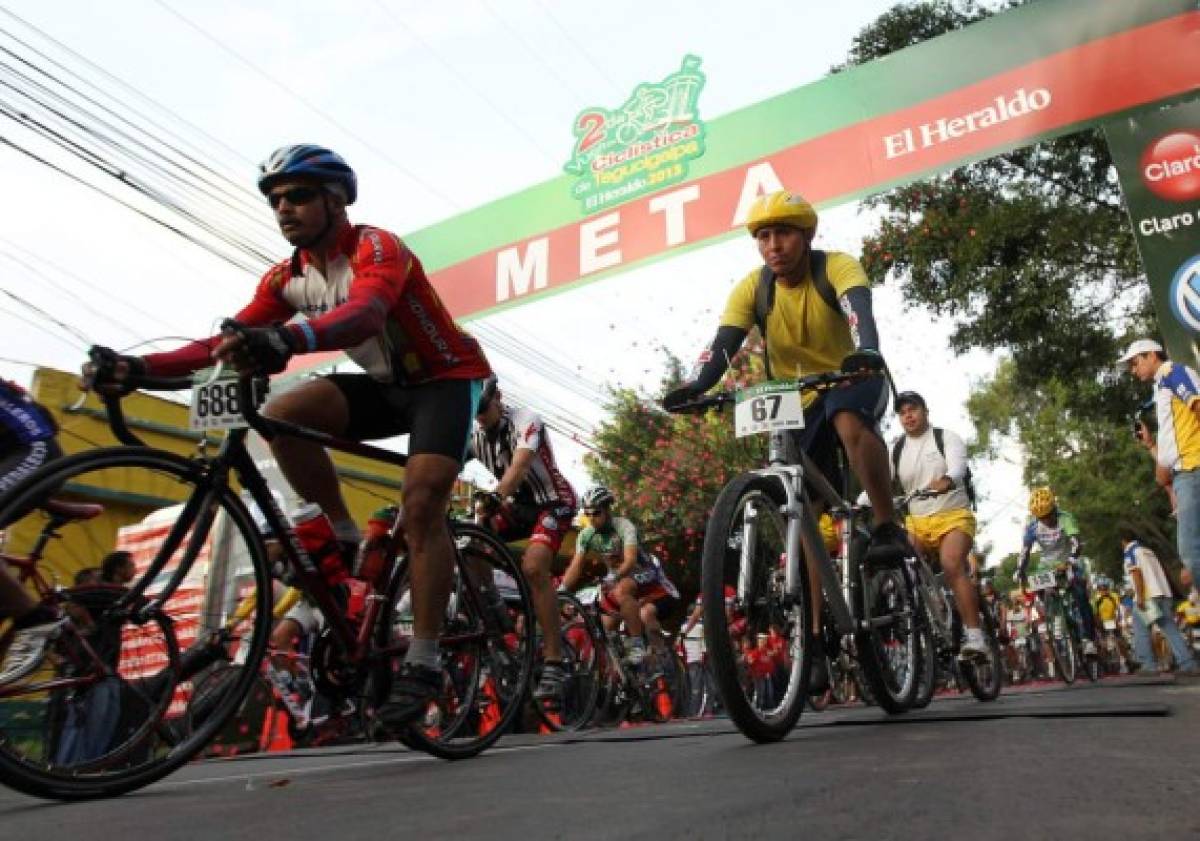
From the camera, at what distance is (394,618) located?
2941mm

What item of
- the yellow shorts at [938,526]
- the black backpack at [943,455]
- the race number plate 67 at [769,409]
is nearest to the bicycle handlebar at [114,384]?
the race number plate 67 at [769,409]

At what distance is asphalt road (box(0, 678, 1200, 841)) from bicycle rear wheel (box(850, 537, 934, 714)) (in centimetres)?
61

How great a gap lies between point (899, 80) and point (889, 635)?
7683 millimetres

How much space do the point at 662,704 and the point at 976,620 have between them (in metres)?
3.54

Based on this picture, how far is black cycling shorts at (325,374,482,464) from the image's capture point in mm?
2938

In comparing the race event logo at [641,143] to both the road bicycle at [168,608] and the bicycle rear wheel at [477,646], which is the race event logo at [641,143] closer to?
the bicycle rear wheel at [477,646]

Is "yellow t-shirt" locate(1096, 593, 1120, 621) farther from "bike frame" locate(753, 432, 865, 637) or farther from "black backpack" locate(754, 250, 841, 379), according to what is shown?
"bike frame" locate(753, 432, 865, 637)

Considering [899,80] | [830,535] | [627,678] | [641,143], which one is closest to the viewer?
[830,535]

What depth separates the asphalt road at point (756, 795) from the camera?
1312 millimetres

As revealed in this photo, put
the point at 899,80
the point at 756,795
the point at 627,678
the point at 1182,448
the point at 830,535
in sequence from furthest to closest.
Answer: the point at 899,80
the point at 627,678
the point at 1182,448
the point at 830,535
the point at 756,795

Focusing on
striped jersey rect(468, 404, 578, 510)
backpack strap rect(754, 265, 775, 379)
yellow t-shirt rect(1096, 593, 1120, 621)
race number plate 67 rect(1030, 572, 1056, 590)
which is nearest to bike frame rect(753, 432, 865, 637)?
backpack strap rect(754, 265, 775, 379)

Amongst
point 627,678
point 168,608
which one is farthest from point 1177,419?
point 168,608

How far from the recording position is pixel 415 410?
2.99 metres

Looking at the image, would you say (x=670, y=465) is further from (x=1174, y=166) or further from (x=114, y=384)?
(x=114, y=384)
